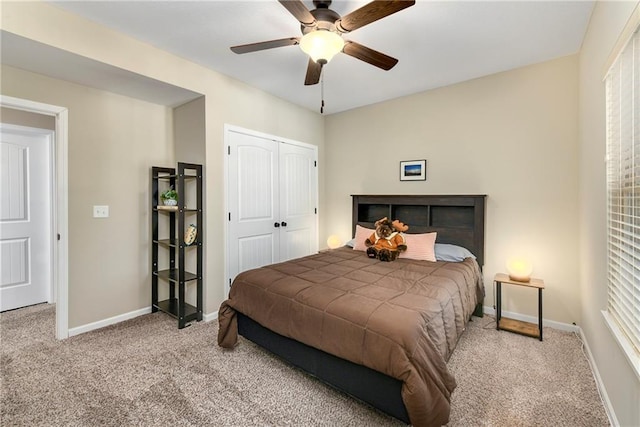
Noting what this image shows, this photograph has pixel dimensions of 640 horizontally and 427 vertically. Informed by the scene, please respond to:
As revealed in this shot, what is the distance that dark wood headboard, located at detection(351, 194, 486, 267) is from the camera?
3.19 meters

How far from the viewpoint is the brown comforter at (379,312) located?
4.80ft

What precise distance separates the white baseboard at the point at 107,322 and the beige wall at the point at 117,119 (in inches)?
1.7

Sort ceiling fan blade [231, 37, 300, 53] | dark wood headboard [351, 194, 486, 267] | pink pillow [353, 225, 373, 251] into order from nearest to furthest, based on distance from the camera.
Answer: ceiling fan blade [231, 37, 300, 53], dark wood headboard [351, 194, 486, 267], pink pillow [353, 225, 373, 251]

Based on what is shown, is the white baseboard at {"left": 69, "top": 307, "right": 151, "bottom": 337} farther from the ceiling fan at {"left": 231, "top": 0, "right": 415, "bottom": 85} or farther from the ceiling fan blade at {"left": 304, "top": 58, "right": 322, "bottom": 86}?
the ceiling fan blade at {"left": 304, "top": 58, "right": 322, "bottom": 86}

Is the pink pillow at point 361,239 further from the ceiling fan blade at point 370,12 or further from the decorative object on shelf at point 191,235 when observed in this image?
the ceiling fan blade at point 370,12

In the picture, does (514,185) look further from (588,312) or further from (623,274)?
(623,274)

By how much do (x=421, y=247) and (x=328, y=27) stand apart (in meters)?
2.27

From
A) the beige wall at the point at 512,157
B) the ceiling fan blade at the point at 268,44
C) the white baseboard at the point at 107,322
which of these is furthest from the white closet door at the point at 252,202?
the beige wall at the point at 512,157

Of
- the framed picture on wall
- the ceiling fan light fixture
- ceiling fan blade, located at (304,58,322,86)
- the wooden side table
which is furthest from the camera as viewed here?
the framed picture on wall

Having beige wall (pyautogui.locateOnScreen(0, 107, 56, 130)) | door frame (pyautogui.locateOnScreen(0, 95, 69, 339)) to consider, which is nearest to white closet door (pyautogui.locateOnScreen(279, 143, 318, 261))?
door frame (pyautogui.locateOnScreen(0, 95, 69, 339))

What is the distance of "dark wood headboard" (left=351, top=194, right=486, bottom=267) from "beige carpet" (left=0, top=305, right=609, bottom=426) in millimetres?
1025

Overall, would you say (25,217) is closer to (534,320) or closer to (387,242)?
(387,242)

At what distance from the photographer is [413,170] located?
147 inches

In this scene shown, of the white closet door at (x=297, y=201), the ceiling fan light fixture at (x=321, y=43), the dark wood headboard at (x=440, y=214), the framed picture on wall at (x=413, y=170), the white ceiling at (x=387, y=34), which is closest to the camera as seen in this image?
the ceiling fan light fixture at (x=321, y=43)
